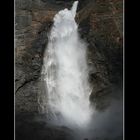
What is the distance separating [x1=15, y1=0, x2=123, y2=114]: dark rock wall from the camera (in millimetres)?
3275

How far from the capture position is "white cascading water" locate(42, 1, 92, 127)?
3.29m

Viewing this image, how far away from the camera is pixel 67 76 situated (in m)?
3.29

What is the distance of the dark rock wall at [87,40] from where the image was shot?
3.28m

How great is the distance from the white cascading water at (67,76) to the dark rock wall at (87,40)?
0.15 feet

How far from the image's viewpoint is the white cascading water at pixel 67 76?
3287 mm

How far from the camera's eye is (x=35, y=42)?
3299 mm

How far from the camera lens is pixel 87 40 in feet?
10.9

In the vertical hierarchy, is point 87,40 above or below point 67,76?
above

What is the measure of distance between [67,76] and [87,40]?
0.96 feet

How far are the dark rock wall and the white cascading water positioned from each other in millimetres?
45
